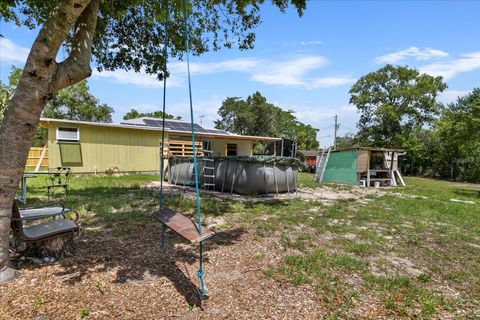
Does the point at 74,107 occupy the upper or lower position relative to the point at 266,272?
upper

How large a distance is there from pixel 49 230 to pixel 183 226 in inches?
70.9

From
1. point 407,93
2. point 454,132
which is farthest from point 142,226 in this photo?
point 407,93

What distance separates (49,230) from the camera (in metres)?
3.56

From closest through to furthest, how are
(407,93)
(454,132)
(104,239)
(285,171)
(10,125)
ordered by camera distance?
1. (10,125)
2. (104,239)
3. (285,171)
4. (454,132)
5. (407,93)

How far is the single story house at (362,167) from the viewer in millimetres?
13859

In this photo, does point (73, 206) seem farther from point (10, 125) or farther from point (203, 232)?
point (203, 232)

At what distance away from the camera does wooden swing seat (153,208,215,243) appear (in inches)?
105

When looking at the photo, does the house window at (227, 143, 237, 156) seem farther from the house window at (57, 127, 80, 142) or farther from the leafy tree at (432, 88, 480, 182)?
the leafy tree at (432, 88, 480, 182)

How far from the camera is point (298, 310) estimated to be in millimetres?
2641

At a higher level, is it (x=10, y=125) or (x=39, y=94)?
(x=39, y=94)

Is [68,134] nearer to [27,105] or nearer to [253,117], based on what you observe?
[27,105]

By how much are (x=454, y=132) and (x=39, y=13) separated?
18.2 metres

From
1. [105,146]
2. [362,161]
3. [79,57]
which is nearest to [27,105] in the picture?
[79,57]

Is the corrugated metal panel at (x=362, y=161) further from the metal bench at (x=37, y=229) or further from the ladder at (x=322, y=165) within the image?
the metal bench at (x=37, y=229)
